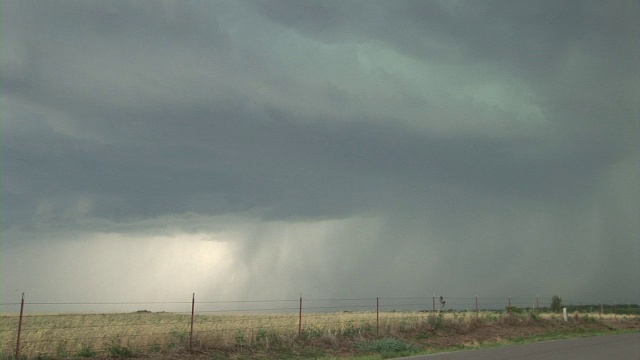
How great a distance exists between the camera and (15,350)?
1900cm

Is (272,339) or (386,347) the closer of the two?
(272,339)

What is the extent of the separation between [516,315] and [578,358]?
89.1 feet

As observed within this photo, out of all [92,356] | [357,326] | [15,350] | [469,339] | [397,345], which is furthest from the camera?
[469,339]

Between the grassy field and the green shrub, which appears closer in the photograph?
the grassy field

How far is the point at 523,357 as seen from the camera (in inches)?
867

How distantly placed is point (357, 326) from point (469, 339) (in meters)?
8.05

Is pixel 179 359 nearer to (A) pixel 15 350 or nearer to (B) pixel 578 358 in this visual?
(A) pixel 15 350

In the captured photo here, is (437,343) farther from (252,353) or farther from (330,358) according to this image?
(252,353)

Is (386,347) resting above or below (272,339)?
below

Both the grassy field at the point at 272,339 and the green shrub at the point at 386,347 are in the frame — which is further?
the green shrub at the point at 386,347

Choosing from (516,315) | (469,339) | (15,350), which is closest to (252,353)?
(15,350)

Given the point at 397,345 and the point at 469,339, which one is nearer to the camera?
the point at 397,345

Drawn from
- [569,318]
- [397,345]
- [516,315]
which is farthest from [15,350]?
[569,318]

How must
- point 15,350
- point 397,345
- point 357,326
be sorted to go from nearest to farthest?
point 15,350 < point 397,345 < point 357,326
